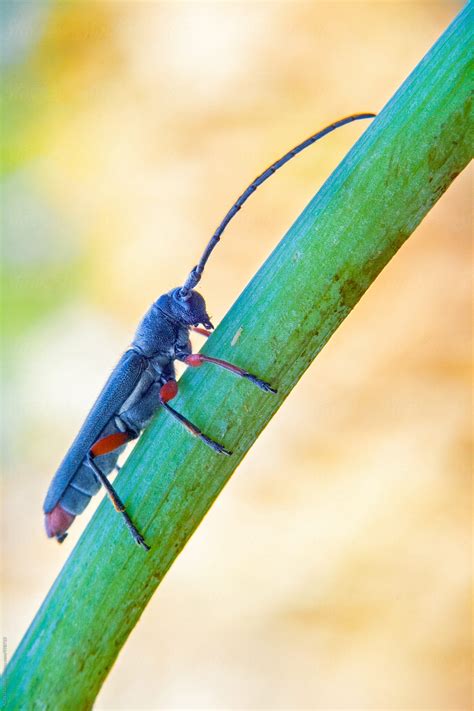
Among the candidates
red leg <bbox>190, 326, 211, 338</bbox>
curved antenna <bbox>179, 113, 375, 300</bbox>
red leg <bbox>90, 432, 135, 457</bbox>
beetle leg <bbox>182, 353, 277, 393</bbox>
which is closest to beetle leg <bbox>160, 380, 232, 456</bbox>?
beetle leg <bbox>182, 353, 277, 393</bbox>

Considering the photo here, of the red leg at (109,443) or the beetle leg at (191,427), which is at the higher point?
the beetle leg at (191,427)

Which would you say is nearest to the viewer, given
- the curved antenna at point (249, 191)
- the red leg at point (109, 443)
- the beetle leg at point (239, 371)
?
the beetle leg at point (239, 371)

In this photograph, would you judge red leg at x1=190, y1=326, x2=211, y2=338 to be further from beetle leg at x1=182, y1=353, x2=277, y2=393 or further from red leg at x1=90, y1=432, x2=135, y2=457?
beetle leg at x1=182, y1=353, x2=277, y2=393

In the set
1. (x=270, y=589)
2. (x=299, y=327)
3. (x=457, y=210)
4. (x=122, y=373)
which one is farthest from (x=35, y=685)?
(x=457, y=210)

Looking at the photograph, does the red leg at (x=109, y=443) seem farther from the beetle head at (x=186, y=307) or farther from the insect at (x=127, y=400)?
the beetle head at (x=186, y=307)

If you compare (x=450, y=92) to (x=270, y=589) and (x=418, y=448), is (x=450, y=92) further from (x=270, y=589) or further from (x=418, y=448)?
(x=270, y=589)

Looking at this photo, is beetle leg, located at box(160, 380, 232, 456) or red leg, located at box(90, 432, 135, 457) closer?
beetle leg, located at box(160, 380, 232, 456)

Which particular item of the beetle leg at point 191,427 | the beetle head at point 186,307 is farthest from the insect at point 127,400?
the beetle leg at point 191,427
